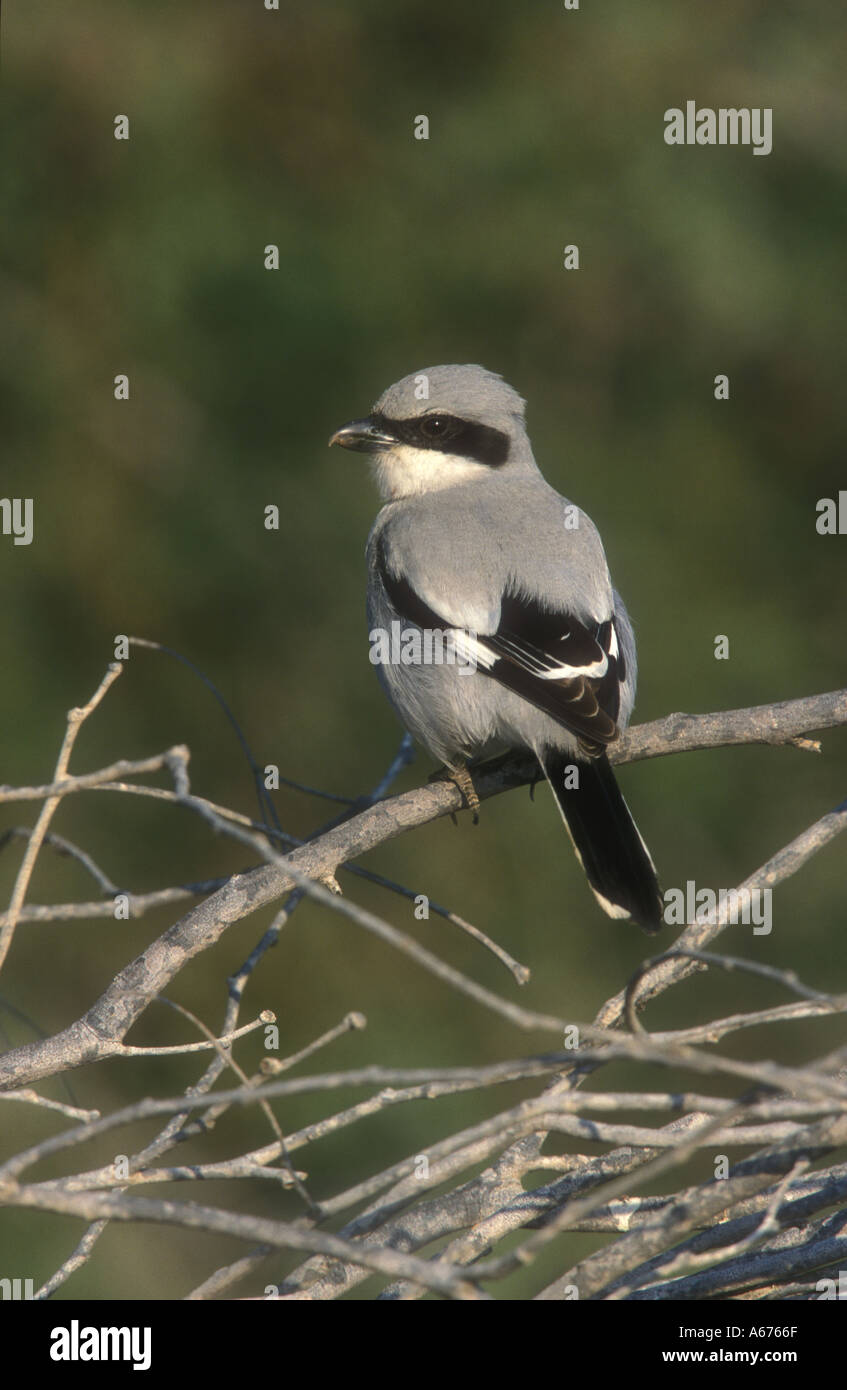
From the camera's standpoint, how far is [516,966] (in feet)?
5.68

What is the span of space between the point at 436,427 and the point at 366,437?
198mm

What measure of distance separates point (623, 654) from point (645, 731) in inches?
13.9

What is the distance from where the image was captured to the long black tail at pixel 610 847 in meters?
2.79

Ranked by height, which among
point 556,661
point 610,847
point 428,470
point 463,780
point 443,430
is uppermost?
point 443,430

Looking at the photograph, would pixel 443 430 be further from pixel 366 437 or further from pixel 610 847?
pixel 610 847

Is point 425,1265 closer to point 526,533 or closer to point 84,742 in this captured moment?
point 526,533

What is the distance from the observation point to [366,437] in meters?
3.60

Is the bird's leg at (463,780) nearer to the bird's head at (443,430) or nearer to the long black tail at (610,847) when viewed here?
the long black tail at (610,847)

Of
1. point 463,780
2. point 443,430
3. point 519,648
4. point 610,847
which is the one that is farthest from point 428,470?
point 610,847

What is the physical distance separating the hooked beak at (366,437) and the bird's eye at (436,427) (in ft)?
0.31

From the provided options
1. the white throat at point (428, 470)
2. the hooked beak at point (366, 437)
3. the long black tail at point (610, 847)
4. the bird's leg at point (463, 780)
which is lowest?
the long black tail at point (610, 847)

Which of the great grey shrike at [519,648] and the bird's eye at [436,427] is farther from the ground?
the bird's eye at [436,427]

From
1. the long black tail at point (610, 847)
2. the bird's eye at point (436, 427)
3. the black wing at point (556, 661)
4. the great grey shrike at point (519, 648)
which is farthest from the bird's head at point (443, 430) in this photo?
the long black tail at point (610, 847)

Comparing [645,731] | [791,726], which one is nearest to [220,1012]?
[645,731]
